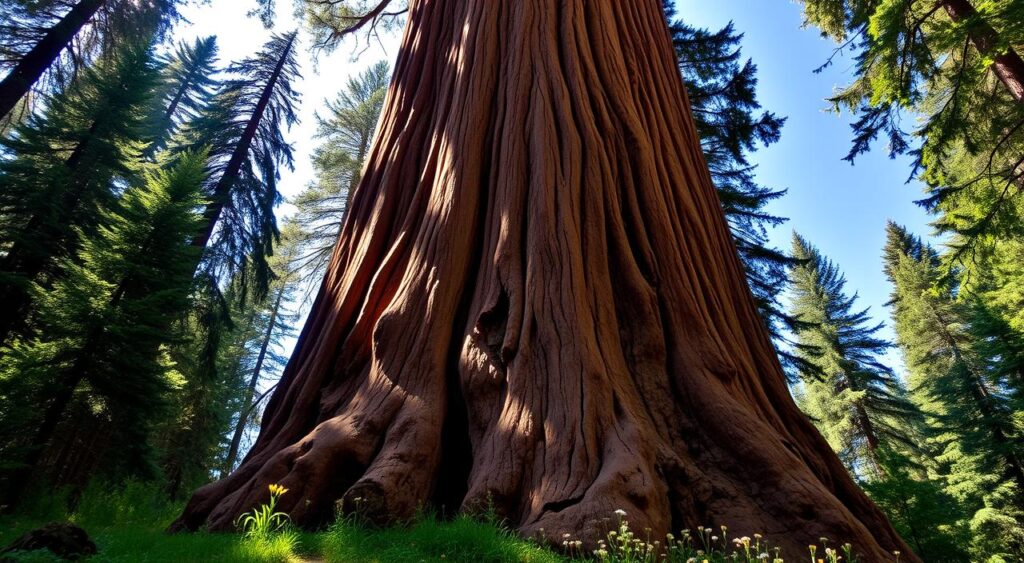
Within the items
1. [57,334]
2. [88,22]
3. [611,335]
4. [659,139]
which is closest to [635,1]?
[659,139]

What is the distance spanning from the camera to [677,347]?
10.2 ft

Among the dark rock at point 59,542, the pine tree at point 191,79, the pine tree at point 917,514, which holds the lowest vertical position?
the dark rock at point 59,542

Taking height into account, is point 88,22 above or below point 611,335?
above

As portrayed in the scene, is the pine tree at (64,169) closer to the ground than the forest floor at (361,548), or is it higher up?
higher up

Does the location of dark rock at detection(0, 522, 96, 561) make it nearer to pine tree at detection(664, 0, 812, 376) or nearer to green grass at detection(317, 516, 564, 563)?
green grass at detection(317, 516, 564, 563)

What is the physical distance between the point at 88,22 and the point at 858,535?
47.9ft

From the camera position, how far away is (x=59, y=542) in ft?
7.57

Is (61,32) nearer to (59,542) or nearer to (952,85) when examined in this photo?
(59,542)

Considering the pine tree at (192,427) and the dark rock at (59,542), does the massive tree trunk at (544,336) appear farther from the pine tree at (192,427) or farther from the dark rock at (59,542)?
the pine tree at (192,427)

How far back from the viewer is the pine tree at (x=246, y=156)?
12.5 meters

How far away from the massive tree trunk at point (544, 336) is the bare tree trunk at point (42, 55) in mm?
8385

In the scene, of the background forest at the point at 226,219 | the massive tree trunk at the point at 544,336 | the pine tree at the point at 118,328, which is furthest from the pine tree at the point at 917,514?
the pine tree at the point at 118,328

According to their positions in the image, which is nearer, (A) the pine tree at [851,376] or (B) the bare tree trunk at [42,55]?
(B) the bare tree trunk at [42,55]

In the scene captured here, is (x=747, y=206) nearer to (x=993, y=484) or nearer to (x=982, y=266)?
(x=982, y=266)
